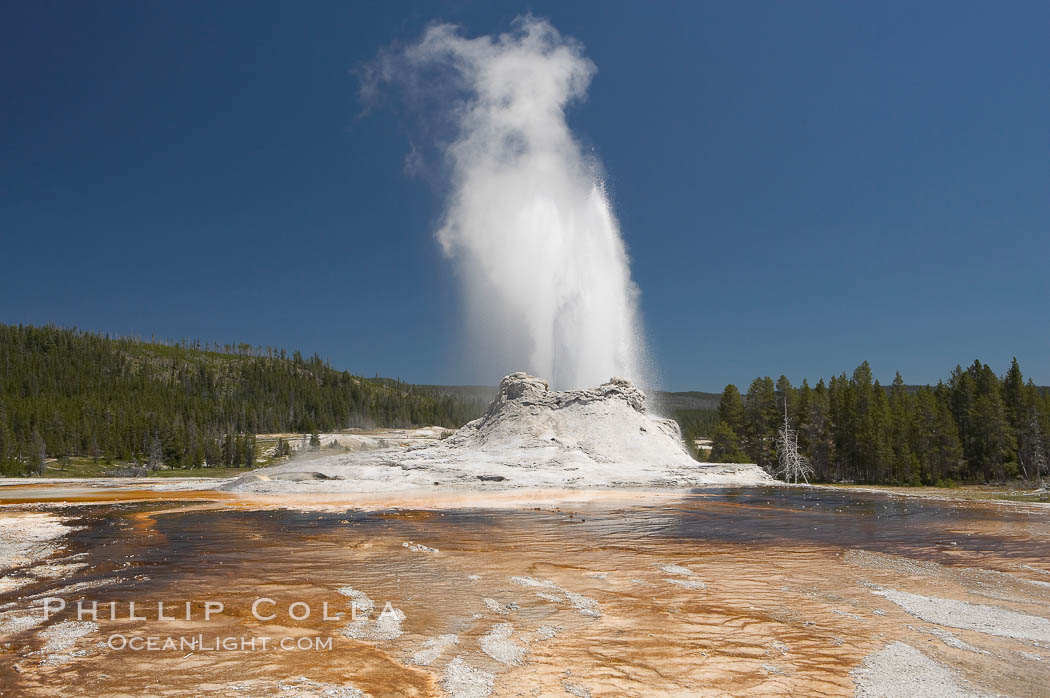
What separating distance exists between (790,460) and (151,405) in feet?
398

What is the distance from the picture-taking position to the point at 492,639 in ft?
27.1

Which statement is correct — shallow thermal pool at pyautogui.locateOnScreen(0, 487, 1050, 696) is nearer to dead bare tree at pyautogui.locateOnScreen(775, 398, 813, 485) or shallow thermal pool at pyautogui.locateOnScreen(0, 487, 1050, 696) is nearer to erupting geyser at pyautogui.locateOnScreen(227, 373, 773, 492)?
erupting geyser at pyautogui.locateOnScreen(227, 373, 773, 492)

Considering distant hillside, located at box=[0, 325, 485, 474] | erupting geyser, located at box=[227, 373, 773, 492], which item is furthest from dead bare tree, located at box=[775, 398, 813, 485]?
distant hillside, located at box=[0, 325, 485, 474]

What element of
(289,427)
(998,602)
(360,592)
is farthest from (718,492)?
(289,427)

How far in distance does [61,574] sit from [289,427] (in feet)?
484

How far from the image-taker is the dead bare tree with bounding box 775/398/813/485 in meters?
50.3

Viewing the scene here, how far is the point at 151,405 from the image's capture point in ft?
403

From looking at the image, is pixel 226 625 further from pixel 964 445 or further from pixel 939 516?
pixel 964 445

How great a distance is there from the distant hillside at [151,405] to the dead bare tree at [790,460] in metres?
72.7

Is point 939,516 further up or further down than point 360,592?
further down

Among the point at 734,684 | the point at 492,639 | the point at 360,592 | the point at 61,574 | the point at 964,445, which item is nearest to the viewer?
the point at 734,684

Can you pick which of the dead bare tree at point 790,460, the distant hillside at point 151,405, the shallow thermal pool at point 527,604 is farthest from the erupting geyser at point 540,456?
the distant hillside at point 151,405

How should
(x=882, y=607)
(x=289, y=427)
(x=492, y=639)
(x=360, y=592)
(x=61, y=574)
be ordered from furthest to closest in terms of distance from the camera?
(x=289, y=427) → (x=61, y=574) → (x=360, y=592) → (x=882, y=607) → (x=492, y=639)

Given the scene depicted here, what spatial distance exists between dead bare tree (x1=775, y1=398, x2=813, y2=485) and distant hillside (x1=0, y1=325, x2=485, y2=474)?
2861 inches
